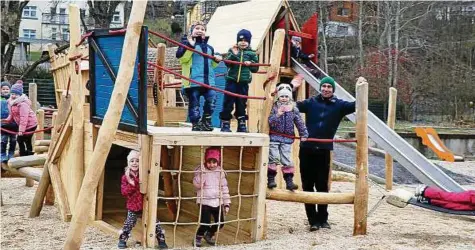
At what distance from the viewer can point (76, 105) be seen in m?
7.82

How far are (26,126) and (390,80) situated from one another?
92.9 feet

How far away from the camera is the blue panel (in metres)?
6.62

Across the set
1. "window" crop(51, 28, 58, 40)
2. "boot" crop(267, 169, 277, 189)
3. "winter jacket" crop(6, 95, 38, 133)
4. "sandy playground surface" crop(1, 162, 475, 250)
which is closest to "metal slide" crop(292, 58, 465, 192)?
"sandy playground surface" crop(1, 162, 475, 250)

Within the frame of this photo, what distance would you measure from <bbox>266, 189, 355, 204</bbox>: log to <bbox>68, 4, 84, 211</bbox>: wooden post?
236 centimetres

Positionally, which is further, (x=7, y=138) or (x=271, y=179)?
(x=7, y=138)

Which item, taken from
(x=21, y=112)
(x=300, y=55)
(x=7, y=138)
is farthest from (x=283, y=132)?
(x=7, y=138)

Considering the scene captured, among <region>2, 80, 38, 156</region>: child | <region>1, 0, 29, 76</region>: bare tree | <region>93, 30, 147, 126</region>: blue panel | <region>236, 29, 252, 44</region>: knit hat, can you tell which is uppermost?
<region>1, 0, 29, 76</region>: bare tree

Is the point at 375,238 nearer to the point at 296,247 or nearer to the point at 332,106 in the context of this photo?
the point at 296,247

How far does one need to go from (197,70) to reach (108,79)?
0.95 meters

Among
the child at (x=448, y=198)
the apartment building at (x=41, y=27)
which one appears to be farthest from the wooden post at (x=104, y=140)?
the apartment building at (x=41, y=27)

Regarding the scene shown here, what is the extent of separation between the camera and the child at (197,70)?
7.12 metres

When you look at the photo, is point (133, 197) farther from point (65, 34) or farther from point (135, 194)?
point (65, 34)

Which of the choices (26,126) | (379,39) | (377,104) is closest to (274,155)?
(26,126)

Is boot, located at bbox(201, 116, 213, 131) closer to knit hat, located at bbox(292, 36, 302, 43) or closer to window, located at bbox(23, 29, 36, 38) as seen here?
knit hat, located at bbox(292, 36, 302, 43)
